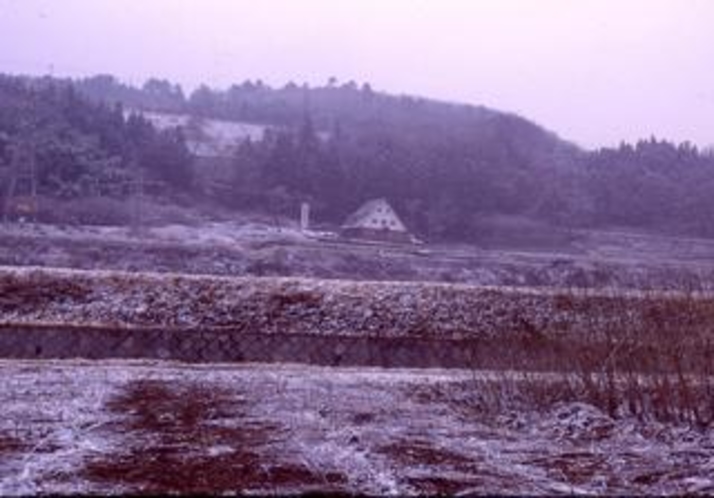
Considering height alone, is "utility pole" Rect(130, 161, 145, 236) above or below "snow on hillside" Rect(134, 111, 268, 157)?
below

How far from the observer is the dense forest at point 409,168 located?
31672 mm

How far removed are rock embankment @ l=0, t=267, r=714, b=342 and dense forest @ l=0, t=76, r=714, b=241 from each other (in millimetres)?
10669

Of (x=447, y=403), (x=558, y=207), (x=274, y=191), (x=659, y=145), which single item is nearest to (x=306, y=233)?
(x=274, y=191)

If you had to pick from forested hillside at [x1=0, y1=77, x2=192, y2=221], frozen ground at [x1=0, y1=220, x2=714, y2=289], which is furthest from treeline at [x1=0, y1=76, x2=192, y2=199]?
frozen ground at [x1=0, y1=220, x2=714, y2=289]

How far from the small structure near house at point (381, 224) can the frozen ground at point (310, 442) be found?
19921 mm

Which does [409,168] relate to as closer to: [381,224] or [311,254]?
[381,224]

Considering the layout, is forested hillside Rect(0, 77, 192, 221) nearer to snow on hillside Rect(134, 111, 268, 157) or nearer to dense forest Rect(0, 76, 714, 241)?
dense forest Rect(0, 76, 714, 241)

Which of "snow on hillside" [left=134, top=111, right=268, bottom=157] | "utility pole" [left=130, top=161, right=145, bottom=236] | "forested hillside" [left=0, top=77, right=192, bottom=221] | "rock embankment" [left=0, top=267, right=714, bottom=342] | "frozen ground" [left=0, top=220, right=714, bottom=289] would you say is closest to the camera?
"rock embankment" [left=0, top=267, right=714, bottom=342]

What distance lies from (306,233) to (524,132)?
9682 mm

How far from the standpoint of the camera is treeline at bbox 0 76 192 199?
3494 cm

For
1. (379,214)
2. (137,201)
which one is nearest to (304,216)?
(379,214)

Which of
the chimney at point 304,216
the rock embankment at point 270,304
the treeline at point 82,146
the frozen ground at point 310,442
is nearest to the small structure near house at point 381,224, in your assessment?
the chimney at point 304,216

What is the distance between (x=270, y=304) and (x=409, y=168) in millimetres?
14943

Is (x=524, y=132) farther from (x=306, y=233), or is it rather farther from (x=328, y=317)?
(x=328, y=317)
